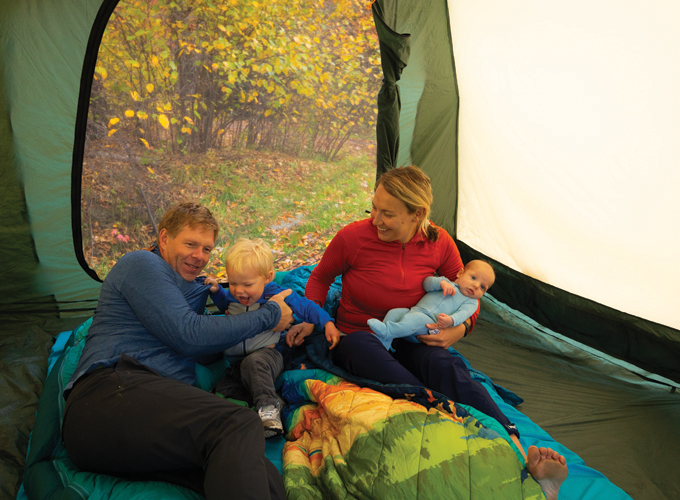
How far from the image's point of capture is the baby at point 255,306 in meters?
1.81

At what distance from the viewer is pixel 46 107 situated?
8.62 ft

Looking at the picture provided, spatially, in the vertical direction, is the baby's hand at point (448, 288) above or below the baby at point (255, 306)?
above

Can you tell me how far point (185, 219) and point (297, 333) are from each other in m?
0.79

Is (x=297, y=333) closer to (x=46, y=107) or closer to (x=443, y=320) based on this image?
(x=443, y=320)

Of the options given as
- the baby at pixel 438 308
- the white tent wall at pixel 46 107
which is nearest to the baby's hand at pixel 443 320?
the baby at pixel 438 308

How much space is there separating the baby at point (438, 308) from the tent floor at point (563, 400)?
2.05 feet

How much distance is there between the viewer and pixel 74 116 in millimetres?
2689

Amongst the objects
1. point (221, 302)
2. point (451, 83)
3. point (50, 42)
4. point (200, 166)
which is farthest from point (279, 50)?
point (221, 302)

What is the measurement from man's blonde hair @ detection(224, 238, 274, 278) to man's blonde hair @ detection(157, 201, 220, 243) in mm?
183

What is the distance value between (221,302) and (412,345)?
96 cm

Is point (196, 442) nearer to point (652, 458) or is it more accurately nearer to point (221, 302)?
point (221, 302)

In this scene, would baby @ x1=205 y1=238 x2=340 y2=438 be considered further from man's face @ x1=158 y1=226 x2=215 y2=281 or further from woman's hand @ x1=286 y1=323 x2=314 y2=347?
man's face @ x1=158 y1=226 x2=215 y2=281

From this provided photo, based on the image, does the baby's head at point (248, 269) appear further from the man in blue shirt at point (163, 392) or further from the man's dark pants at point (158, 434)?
the man's dark pants at point (158, 434)

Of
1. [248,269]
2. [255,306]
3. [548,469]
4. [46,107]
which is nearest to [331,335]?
[255,306]
